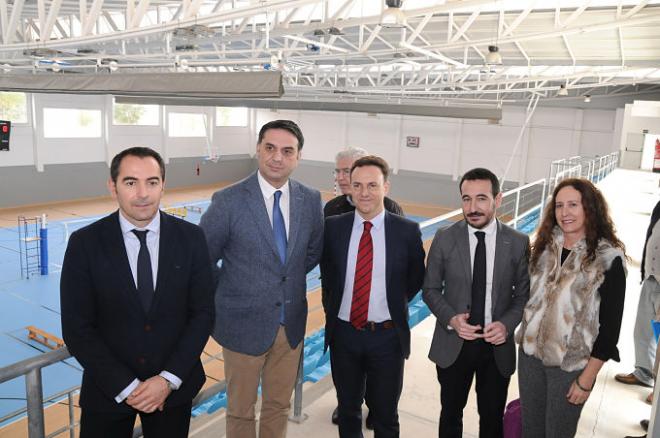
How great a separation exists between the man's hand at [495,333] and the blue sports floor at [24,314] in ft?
10.4

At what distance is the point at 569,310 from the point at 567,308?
1 centimetres

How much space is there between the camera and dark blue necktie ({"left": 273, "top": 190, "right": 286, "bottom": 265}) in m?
2.63

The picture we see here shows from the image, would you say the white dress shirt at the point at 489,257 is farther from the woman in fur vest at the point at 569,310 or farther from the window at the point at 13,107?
the window at the point at 13,107

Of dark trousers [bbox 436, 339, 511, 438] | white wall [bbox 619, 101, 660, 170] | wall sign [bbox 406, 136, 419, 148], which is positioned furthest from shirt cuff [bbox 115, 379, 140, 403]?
wall sign [bbox 406, 136, 419, 148]

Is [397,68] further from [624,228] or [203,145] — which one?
[203,145]

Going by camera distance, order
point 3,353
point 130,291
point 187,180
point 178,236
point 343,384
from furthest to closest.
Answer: point 187,180 < point 3,353 < point 343,384 < point 178,236 < point 130,291

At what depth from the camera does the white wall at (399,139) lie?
22.4 metres

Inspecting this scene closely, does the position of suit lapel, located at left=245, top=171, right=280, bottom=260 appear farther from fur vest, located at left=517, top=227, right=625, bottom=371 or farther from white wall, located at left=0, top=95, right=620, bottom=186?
white wall, located at left=0, top=95, right=620, bottom=186

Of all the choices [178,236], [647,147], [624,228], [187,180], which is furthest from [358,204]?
[187,180]

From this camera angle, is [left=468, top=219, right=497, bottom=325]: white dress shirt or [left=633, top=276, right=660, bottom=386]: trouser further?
[left=633, top=276, right=660, bottom=386]: trouser

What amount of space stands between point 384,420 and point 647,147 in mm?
21927

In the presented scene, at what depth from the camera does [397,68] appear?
60.4ft

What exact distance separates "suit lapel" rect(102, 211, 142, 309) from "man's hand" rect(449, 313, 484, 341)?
1.52 meters

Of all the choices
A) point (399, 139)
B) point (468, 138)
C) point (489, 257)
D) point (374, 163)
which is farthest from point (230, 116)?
point (489, 257)
